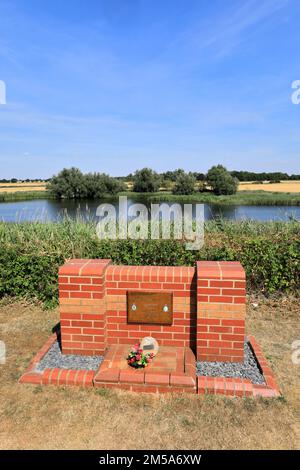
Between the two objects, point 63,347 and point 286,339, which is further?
point 286,339

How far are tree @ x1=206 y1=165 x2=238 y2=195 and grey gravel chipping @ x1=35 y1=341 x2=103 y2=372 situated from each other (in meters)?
46.5

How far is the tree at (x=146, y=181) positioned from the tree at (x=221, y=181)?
869 cm

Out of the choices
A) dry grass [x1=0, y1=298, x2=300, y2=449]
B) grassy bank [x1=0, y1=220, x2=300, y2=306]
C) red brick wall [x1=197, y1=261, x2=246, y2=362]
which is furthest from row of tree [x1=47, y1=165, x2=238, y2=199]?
dry grass [x1=0, y1=298, x2=300, y2=449]

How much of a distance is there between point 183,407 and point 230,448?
0.51 meters

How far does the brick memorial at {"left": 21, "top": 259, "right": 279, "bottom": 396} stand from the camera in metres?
3.06

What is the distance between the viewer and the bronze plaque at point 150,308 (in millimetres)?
3354

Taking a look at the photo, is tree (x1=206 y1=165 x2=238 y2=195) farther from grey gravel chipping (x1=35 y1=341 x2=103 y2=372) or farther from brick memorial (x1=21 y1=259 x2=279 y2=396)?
grey gravel chipping (x1=35 y1=341 x2=103 y2=372)

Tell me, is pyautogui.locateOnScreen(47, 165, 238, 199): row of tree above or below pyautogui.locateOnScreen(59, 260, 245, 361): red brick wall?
above

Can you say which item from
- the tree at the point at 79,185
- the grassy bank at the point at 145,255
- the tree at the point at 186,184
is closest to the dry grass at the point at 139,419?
the grassy bank at the point at 145,255

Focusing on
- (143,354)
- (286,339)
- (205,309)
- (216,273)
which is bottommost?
(286,339)

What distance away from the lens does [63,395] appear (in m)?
2.85

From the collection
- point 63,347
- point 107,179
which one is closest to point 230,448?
point 63,347
